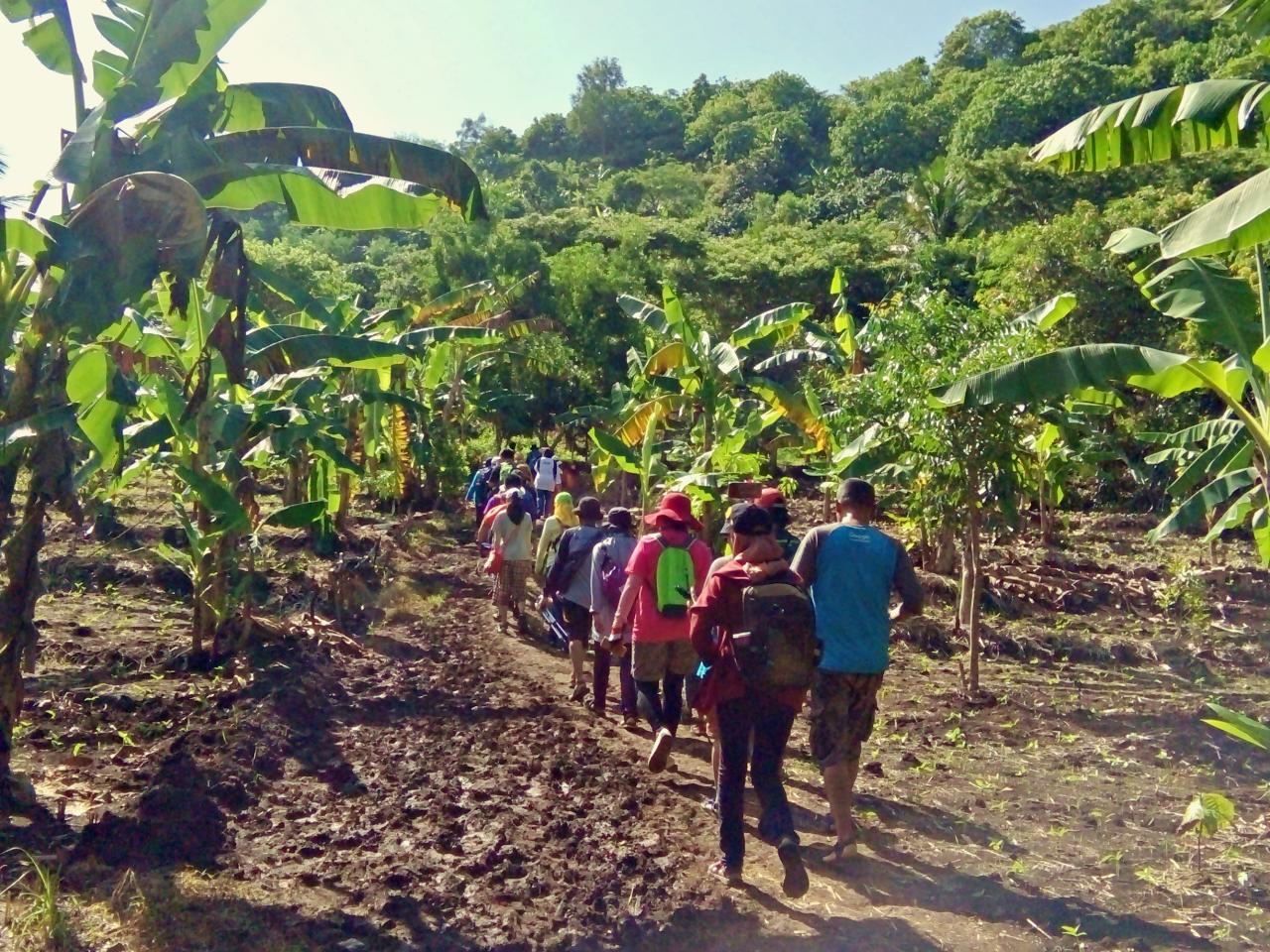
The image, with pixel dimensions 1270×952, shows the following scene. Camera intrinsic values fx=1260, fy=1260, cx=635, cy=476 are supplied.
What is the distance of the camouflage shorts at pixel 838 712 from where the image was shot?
630 centimetres

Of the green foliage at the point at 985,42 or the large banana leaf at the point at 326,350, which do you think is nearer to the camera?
the large banana leaf at the point at 326,350

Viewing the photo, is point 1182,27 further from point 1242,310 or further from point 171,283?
point 171,283

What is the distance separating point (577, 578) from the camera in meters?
9.72

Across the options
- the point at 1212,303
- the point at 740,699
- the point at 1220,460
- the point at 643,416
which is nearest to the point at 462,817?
the point at 740,699

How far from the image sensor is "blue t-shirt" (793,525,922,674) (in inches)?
247

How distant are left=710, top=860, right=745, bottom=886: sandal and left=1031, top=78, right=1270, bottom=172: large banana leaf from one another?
14.4ft

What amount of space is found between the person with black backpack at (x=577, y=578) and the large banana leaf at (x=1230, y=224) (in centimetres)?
461

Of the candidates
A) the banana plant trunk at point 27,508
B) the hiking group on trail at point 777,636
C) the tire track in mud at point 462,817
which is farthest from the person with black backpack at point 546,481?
the banana plant trunk at point 27,508

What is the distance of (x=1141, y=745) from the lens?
9.03m

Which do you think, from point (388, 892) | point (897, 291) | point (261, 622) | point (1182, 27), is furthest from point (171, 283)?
point (1182, 27)

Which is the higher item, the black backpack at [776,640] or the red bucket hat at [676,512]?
the red bucket hat at [676,512]

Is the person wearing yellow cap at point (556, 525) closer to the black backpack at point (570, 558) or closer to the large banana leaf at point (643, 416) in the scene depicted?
the black backpack at point (570, 558)

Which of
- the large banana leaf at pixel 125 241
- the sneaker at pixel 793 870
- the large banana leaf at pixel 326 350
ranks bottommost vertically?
the sneaker at pixel 793 870

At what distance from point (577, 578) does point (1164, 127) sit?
5.12 meters
